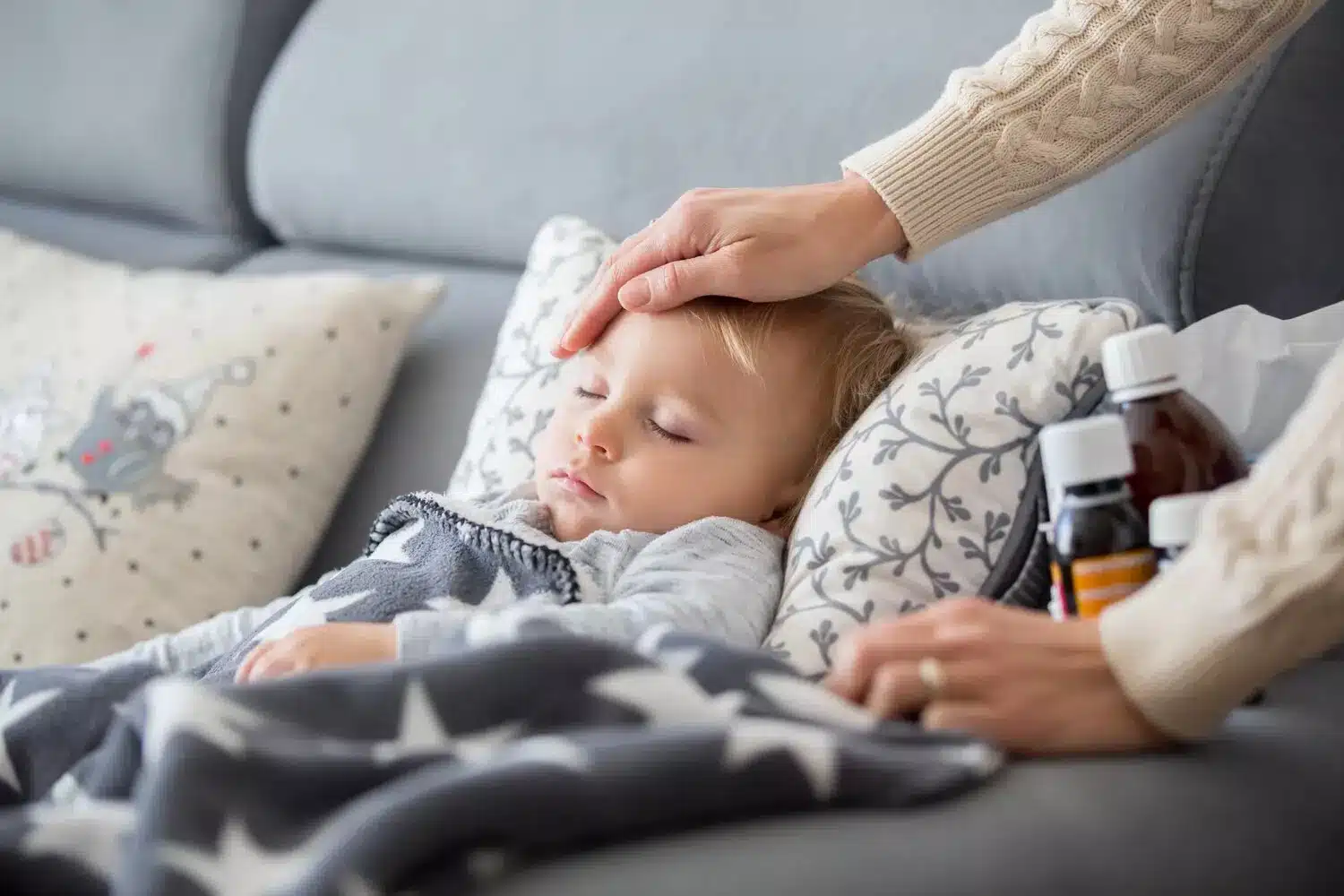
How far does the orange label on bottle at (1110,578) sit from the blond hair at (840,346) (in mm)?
369

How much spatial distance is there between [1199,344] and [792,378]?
0.30 m

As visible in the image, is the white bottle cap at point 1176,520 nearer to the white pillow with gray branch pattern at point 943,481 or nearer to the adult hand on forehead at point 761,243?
the white pillow with gray branch pattern at point 943,481

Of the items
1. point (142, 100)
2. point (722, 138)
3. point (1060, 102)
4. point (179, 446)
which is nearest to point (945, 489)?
point (1060, 102)

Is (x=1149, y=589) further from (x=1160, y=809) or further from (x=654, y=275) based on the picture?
(x=654, y=275)

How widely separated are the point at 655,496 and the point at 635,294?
152mm

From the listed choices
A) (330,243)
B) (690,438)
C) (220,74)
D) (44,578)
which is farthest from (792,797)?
(220,74)

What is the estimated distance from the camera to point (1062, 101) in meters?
1.03

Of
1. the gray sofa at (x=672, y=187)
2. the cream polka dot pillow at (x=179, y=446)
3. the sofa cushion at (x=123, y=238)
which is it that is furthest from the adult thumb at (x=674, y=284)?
the sofa cushion at (x=123, y=238)

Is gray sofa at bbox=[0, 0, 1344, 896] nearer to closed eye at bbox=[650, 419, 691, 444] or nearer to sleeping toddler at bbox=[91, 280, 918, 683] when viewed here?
sleeping toddler at bbox=[91, 280, 918, 683]

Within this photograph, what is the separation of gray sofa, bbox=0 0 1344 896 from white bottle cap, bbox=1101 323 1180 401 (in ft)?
0.58

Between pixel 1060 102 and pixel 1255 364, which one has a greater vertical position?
pixel 1060 102

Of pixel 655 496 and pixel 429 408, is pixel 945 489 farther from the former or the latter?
pixel 429 408

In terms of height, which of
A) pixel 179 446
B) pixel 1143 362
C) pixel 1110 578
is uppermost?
pixel 1143 362

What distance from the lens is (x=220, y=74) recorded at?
1903 millimetres
